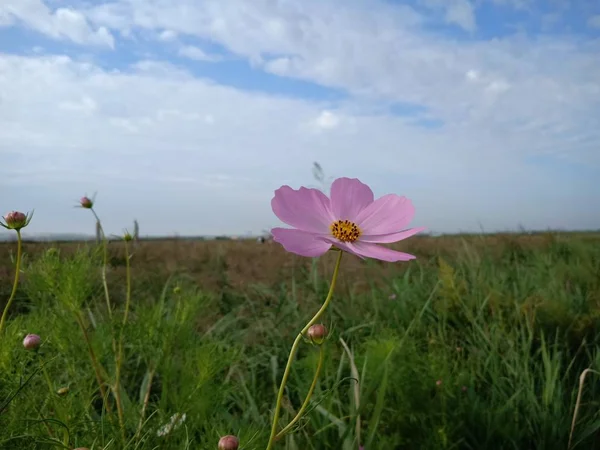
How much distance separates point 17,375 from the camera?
1.12 meters

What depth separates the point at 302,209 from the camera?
0.69 m

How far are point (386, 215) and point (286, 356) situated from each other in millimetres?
1365

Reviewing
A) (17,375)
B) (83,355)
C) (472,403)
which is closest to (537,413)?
(472,403)

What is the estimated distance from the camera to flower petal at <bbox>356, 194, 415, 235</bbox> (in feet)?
2.36

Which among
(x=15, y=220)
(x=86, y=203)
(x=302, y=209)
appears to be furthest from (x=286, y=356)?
(x=302, y=209)

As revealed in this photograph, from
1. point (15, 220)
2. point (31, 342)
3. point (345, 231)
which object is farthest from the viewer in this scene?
point (31, 342)

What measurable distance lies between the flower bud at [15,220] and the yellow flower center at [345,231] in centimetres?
46

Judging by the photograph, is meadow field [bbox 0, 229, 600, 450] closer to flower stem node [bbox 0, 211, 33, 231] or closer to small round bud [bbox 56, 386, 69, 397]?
small round bud [bbox 56, 386, 69, 397]

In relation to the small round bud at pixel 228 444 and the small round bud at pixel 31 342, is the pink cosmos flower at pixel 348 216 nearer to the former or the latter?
the small round bud at pixel 228 444

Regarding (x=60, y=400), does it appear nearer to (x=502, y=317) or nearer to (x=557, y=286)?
(x=502, y=317)

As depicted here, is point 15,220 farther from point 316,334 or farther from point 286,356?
point 286,356

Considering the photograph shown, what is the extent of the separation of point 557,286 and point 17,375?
2.18 meters

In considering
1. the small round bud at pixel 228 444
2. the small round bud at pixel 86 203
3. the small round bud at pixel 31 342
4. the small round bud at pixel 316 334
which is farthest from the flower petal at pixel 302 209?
the small round bud at pixel 86 203

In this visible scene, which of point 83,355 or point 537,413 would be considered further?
point 537,413
